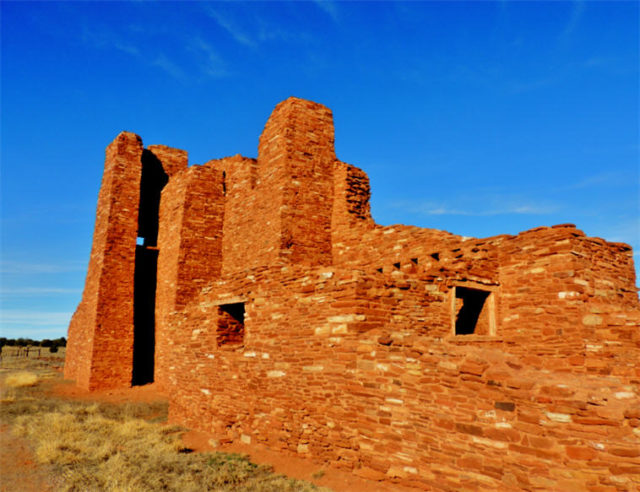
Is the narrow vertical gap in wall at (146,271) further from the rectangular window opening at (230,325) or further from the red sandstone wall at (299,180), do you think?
the rectangular window opening at (230,325)

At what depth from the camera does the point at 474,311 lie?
1084cm

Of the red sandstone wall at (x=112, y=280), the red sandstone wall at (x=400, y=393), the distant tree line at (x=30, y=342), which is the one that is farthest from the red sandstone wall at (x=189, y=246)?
the distant tree line at (x=30, y=342)

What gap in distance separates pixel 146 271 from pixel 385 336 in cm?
1660

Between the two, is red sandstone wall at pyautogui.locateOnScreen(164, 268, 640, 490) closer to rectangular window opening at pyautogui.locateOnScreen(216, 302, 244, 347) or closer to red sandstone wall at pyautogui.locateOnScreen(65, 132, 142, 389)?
rectangular window opening at pyautogui.locateOnScreen(216, 302, 244, 347)

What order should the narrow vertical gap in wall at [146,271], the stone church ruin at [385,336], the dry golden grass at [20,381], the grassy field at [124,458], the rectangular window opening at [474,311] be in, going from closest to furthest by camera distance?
the stone church ruin at [385,336] < the grassy field at [124,458] < the rectangular window opening at [474,311] < the dry golden grass at [20,381] < the narrow vertical gap in wall at [146,271]

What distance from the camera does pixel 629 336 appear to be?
28.2ft

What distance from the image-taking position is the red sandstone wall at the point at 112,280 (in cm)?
1903

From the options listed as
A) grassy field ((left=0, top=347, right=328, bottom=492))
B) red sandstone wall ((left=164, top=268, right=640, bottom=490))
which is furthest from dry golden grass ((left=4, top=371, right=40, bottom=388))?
red sandstone wall ((left=164, top=268, right=640, bottom=490))

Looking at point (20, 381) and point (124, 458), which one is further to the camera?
point (20, 381)

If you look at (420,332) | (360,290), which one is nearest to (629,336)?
(420,332)

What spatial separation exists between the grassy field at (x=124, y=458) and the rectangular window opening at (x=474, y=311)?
5.43 meters

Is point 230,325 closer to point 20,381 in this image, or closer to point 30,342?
point 20,381

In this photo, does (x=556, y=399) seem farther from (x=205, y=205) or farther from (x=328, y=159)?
(x=205, y=205)

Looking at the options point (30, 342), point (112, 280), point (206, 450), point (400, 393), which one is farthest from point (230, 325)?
point (30, 342)
